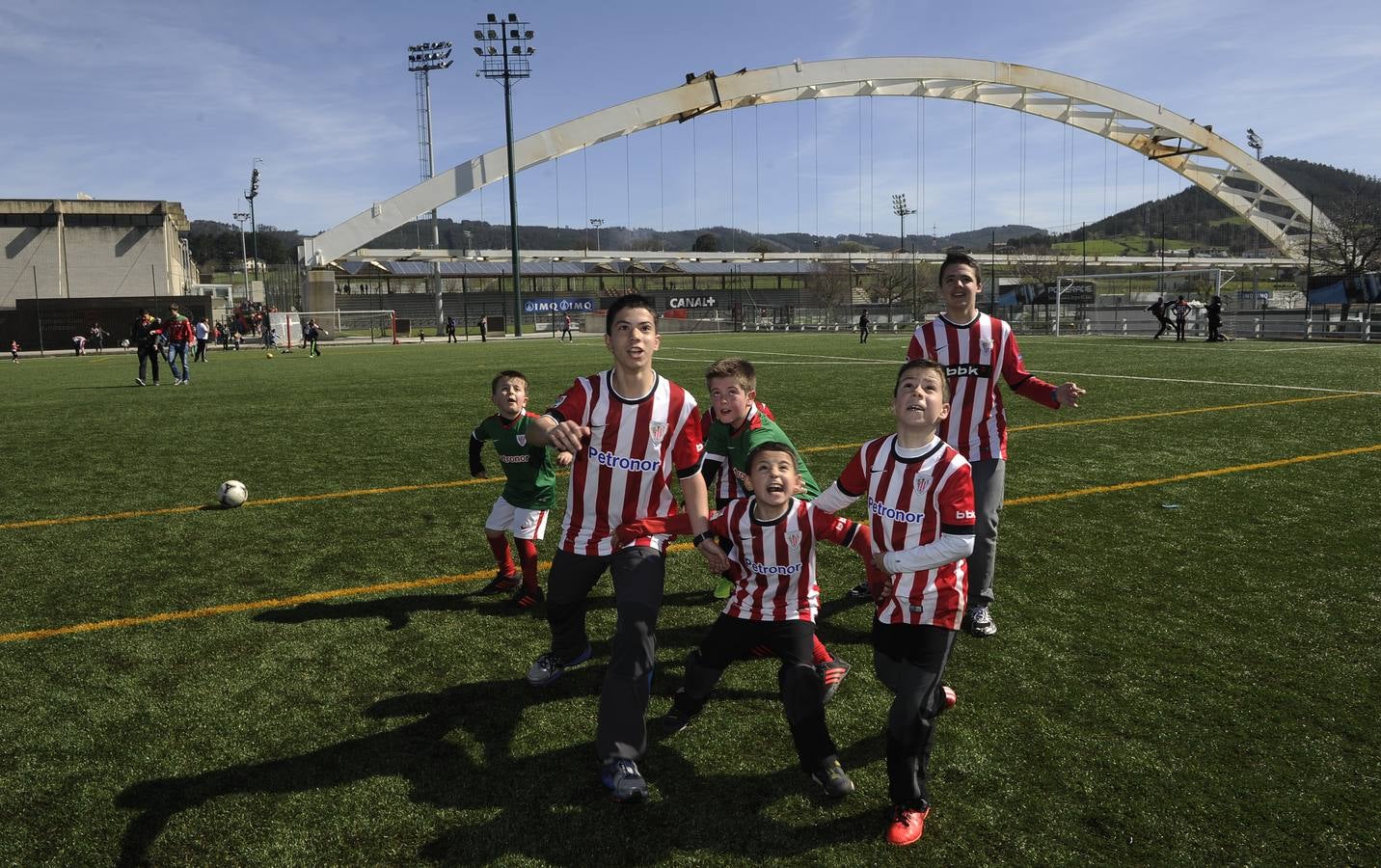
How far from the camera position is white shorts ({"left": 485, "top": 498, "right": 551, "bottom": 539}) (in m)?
5.46

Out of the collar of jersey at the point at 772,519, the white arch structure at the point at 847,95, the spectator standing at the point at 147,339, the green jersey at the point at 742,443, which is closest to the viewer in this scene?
the collar of jersey at the point at 772,519

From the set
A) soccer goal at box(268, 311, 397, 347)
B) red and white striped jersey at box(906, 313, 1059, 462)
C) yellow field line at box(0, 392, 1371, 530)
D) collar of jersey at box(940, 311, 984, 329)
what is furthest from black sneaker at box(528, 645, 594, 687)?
soccer goal at box(268, 311, 397, 347)

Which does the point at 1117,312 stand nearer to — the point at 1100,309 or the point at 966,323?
the point at 1100,309

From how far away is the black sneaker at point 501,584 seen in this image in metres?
5.59

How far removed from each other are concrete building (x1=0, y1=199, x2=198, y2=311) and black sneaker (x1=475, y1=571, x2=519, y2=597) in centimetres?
6585

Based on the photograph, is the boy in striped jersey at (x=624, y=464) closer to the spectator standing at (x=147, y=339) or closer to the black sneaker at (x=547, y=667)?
the black sneaker at (x=547, y=667)

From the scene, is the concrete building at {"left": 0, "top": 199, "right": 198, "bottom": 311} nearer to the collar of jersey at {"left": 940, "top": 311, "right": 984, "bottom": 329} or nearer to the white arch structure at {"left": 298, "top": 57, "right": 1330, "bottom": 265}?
the white arch structure at {"left": 298, "top": 57, "right": 1330, "bottom": 265}

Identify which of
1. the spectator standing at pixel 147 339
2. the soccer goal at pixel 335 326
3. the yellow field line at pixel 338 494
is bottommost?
the yellow field line at pixel 338 494

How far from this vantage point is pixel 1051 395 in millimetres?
4824

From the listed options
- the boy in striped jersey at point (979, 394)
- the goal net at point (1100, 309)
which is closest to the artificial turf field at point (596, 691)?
the boy in striped jersey at point (979, 394)

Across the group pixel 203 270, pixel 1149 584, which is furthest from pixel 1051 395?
pixel 203 270

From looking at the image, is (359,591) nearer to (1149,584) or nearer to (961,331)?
(961,331)

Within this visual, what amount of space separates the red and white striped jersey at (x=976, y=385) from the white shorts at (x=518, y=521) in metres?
Result: 2.51

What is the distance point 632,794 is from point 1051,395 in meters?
3.17
